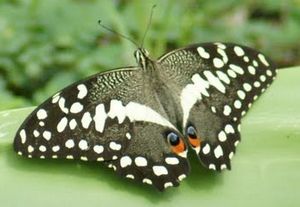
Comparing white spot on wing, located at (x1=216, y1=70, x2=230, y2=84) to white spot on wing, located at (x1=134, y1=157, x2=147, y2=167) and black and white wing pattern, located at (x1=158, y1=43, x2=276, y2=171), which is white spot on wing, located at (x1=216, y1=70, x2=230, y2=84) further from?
white spot on wing, located at (x1=134, y1=157, x2=147, y2=167)

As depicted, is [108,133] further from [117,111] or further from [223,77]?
[223,77]

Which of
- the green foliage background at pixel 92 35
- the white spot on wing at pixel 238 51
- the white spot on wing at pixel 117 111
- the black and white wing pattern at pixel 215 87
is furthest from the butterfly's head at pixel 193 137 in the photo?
the green foliage background at pixel 92 35

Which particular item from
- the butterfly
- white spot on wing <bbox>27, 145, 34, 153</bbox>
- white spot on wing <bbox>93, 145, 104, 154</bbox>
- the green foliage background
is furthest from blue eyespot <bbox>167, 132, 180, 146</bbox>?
the green foliage background

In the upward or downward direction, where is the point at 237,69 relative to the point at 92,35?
upward

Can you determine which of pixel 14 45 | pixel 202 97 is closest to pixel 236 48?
pixel 202 97

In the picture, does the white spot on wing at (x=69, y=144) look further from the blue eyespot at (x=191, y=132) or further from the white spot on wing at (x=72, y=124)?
the blue eyespot at (x=191, y=132)

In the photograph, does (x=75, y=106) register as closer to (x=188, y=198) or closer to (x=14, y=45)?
(x=188, y=198)

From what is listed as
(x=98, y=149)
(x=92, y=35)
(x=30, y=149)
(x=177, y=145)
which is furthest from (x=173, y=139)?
(x=92, y=35)
